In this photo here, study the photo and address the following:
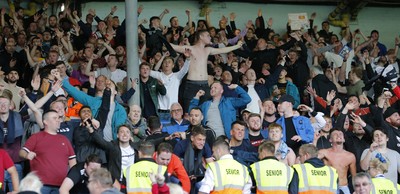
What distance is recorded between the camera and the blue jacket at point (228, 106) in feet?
44.8

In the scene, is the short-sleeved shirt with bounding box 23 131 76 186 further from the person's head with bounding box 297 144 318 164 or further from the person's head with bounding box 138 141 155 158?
the person's head with bounding box 297 144 318 164

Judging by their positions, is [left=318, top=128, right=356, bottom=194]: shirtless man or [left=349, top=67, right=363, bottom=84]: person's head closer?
[left=318, top=128, right=356, bottom=194]: shirtless man

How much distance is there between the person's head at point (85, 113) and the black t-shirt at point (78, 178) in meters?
1.25

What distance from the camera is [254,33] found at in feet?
63.2

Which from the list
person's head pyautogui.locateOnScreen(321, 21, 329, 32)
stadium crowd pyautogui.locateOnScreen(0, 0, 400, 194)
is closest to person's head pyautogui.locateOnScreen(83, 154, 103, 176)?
stadium crowd pyautogui.locateOnScreen(0, 0, 400, 194)

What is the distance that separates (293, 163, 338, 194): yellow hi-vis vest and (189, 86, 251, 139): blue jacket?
7.66 ft

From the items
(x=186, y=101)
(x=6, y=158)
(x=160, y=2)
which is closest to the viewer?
(x=6, y=158)

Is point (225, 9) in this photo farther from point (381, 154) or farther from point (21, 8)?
point (381, 154)

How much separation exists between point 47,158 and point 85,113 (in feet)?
3.84

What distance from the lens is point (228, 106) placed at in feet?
45.2

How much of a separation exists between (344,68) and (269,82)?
2644 millimetres

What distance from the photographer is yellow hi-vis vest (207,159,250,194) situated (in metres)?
10.8

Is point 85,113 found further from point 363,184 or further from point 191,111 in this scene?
point 363,184

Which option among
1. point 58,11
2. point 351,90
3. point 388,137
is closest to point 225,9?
point 58,11
